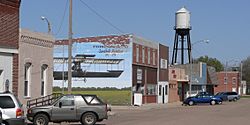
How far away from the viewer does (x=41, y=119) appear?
2652cm

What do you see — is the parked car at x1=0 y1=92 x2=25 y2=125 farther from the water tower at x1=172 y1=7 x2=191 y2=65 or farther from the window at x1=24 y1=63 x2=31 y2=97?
the water tower at x1=172 y1=7 x2=191 y2=65

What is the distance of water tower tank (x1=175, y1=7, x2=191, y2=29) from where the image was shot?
311ft

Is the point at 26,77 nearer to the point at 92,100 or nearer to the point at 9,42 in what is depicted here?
the point at 9,42

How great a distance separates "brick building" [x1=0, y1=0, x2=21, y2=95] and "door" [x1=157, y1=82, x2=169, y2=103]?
45.6 m

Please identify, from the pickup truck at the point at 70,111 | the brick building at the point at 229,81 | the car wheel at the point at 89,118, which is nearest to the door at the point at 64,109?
the pickup truck at the point at 70,111

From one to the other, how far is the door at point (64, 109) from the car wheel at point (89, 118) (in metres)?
0.51

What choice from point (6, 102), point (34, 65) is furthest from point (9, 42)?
point (6, 102)

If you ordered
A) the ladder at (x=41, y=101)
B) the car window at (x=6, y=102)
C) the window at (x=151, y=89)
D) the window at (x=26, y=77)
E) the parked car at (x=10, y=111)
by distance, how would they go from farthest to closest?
the window at (x=151, y=89)
the window at (x=26, y=77)
the ladder at (x=41, y=101)
the car window at (x=6, y=102)
the parked car at (x=10, y=111)

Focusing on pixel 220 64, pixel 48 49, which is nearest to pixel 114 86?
pixel 48 49

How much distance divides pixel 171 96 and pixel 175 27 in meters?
19.2

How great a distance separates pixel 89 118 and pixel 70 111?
1.00 m

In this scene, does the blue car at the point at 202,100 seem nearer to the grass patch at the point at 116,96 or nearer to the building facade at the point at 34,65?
the grass patch at the point at 116,96

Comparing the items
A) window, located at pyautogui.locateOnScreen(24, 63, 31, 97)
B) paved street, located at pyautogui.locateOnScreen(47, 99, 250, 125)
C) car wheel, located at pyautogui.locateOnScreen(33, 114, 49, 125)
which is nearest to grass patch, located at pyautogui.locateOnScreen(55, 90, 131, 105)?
paved street, located at pyautogui.locateOnScreen(47, 99, 250, 125)

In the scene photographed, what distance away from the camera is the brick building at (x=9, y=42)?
27531mm
